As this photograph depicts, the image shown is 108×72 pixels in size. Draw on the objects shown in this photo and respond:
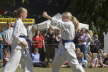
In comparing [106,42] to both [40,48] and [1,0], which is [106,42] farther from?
[1,0]

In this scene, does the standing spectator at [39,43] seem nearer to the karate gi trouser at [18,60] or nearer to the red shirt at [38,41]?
the red shirt at [38,41]

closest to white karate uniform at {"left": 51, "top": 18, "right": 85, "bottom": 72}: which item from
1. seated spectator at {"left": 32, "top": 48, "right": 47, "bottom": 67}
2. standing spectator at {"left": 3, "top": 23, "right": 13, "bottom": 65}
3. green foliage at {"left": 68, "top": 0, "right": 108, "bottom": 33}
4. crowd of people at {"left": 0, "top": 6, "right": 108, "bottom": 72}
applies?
crowd of people at {"left": 0, "top": 6, "right": 108, "bottom": 72}

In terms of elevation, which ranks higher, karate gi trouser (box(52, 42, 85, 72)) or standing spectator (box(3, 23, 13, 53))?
standing spectator (box(3, 23, 13, 53))

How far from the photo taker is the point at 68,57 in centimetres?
1295

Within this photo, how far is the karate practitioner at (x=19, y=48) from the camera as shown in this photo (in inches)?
500

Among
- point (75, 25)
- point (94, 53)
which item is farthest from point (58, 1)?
point (75, 25)

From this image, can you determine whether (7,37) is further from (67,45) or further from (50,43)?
(67,45)

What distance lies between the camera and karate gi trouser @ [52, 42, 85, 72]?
42.2ft

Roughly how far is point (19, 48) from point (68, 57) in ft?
4.43

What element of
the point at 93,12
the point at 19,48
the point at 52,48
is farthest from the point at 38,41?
the point at 93,12

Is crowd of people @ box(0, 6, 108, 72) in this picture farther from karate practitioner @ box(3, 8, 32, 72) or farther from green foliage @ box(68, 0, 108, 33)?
green foliage @ box(68, 0, 108, 33)

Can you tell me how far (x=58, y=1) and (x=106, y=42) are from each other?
601 inches

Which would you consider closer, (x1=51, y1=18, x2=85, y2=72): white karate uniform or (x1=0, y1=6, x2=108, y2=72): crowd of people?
(x1=51, y1=18, x2=85, y2=72): white karate uniform

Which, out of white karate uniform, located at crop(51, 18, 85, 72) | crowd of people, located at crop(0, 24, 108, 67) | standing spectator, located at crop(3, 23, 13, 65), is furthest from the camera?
crowd of people, located at crop(0, 24, 108, 67)
